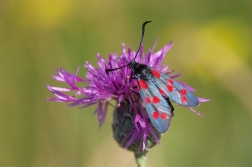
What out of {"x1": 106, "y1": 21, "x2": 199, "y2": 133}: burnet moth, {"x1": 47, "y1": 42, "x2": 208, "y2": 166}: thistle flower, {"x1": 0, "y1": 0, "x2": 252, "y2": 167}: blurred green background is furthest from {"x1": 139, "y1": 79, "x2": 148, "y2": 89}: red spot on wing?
{"x1": 0, "y1": 0, "x2": 252, "y2": 167}: blurred green background

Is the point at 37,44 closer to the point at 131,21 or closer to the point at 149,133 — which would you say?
the point at 131,21

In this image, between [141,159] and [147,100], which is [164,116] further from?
[141,159]

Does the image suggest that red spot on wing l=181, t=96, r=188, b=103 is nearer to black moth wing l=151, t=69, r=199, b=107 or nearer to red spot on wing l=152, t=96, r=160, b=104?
black moth wing l=151, t=69, r=199, b=107

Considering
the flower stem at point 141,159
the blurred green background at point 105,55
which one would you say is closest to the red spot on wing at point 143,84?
the flower stem at point 141,159

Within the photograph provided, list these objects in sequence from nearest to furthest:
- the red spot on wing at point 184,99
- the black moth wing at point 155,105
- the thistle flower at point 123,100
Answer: the black moth wing at point 155,105, the red spot on wing at point 184,99, the thistle flower at point 123,100

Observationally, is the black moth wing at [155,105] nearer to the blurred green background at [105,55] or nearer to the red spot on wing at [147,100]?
the red spot on wing at [147,100]

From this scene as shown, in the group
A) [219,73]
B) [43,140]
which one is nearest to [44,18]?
[43,140]

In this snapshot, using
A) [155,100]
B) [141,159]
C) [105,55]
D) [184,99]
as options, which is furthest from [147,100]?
[105,55]
